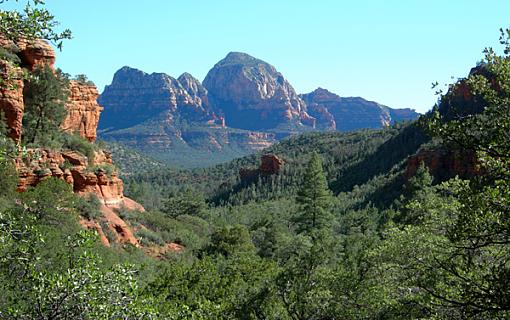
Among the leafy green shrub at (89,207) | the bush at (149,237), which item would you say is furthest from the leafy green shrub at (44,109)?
the bush at (149,237)

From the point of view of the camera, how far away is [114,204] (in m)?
41.7

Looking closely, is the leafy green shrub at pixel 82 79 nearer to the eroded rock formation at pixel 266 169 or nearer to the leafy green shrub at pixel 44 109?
the leafy green shrub at pixel 44 109

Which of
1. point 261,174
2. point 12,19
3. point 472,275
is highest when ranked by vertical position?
point 12,19

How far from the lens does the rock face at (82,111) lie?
4422 cm

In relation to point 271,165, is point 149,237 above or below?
above

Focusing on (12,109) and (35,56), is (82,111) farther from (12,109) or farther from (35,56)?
(12,109)

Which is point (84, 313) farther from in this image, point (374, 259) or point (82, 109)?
point (82, 109)

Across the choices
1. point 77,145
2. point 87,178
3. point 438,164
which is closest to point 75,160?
point 87,178

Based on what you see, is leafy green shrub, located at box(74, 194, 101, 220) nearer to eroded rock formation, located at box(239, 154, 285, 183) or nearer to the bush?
the bush

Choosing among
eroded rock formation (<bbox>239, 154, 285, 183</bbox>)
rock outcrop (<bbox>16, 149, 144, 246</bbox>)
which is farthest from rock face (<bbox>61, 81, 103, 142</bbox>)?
eroded rock formation (<bbox>239, 154, 285, 183</bbox>)

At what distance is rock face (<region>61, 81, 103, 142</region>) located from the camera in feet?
145

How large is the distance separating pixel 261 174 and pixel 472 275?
122289mm

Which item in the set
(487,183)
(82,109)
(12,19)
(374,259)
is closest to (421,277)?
(374,259)

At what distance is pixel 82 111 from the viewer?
45969mm
